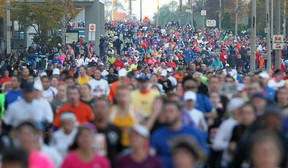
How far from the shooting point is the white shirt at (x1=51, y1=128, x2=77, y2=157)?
1202 cm

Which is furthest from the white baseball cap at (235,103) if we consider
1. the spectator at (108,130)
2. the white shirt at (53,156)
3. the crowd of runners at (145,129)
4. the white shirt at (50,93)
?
the white shirt at (50,93)

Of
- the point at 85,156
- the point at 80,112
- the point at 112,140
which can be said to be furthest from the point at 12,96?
the point at 85,156

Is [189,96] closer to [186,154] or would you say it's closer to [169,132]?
[169,132]

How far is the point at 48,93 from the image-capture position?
64.3ft

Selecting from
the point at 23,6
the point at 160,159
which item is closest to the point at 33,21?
the point at 23,6

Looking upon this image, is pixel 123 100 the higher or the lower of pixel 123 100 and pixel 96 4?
the lower

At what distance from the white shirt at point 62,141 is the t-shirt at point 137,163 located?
2.07 m

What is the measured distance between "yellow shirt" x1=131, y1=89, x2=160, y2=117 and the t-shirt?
→ 198 inches

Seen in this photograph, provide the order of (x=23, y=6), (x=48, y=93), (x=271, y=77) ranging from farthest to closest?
(x=23, y=6) < (x=271, y=77) < (x=48, y=93)

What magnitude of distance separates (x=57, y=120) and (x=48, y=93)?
5.61m

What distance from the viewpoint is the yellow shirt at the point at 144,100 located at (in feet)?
49.9

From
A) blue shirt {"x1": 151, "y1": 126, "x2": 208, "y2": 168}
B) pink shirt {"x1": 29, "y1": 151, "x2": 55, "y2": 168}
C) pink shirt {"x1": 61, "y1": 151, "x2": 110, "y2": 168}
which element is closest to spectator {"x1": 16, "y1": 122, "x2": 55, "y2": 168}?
pink shirt {"x1": 29, "y1": 151, "x2": 55, "y2": 168}

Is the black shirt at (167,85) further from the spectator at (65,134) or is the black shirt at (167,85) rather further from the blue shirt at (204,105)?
the spectator at (65,134)

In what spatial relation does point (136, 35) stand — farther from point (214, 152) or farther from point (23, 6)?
point (214, 152)
